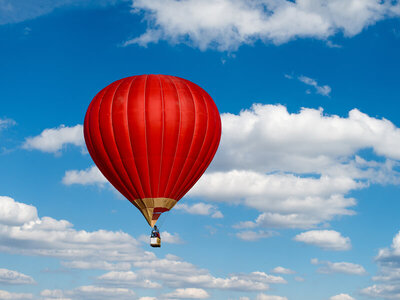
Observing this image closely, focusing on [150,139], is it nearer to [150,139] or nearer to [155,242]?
[150,139]

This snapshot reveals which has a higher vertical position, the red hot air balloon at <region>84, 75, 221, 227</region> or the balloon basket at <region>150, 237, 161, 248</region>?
the red hot air balloon at <region>84, 75, 221, 227</region>

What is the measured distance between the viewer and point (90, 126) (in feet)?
182

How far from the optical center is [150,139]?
176 feet

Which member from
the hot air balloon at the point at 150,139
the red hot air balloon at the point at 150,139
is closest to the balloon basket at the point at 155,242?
the hot air balloon at the point at 150,139

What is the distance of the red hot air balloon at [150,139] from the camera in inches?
2117

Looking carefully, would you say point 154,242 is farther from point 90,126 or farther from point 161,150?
point 90,126

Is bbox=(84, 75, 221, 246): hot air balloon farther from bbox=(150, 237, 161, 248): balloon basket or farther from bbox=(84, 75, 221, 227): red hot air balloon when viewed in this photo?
bbox=(150, 237, 161, 248): balloon basket

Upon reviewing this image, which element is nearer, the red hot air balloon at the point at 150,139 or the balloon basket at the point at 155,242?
the balloon basket at the point at 155,242

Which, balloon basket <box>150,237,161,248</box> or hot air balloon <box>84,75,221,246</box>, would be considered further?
hot air balloon <box>84,75,221,246</box>

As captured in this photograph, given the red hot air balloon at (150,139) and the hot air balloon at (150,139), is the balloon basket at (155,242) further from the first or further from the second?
the red hot air balloon at (150,139)

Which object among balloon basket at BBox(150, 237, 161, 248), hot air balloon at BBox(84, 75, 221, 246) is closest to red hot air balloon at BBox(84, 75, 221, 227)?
hot air balloon at BBox(84, 75, 221, 246)

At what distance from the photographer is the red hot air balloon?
2117 inches

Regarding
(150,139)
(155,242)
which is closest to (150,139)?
(150,139)

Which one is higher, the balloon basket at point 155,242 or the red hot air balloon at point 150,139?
the red hot air balloon at point 150,139
